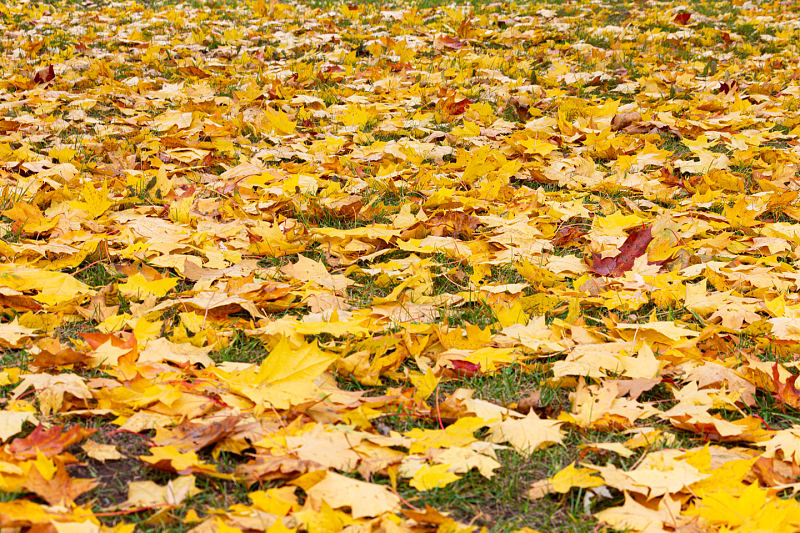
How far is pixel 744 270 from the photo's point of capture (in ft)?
8.24

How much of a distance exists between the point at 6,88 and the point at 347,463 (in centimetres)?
441

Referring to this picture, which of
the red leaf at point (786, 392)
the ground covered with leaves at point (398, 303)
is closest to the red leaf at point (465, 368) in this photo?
the ground covered with leaves at point (398, 303)

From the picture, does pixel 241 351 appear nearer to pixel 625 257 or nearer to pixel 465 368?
pixel 465 368

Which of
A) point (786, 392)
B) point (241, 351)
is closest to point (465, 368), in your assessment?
point (241, 351)

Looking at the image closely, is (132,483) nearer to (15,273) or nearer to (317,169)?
(15,273)

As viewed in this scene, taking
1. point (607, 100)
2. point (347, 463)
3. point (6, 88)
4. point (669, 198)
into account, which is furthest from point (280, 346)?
point (6, 88)

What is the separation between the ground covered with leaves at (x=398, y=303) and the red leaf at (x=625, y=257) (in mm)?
13

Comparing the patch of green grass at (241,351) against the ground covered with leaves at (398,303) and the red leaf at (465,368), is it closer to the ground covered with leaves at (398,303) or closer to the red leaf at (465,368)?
the ground covered with leaves at (398,303)

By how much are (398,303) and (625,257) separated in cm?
89

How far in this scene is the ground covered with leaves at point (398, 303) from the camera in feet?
4.90

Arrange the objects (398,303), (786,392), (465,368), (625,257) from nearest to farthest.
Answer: (786,392) → (465,368) → (398,303) → (625,257)

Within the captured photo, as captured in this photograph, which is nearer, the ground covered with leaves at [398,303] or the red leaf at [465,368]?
the ground covered with leaves at [398,303]

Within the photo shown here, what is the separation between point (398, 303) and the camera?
2.26 meters

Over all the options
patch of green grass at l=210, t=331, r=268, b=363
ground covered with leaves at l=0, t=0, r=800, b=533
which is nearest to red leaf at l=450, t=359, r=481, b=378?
ground covered with leaves at l=0, t=0, r=800, b=533
